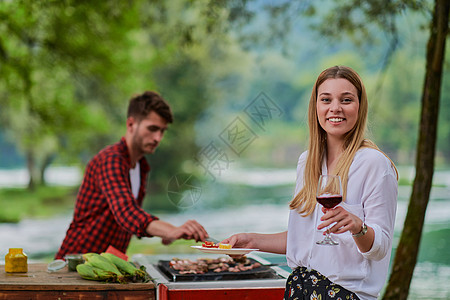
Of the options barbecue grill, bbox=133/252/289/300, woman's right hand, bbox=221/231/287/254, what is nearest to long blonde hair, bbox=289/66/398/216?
woman's right hand, bbox=221/231/287/254

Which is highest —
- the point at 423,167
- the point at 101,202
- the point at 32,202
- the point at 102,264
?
the point at 32,202

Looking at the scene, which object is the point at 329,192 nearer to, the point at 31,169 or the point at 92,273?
the point at 92,273

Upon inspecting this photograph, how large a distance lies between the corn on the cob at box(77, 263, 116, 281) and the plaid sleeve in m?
0.30

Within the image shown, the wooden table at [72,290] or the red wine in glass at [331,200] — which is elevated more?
the red wine in glass at [331,200]

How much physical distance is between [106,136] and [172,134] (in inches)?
62.0

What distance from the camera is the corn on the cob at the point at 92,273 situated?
237 cm

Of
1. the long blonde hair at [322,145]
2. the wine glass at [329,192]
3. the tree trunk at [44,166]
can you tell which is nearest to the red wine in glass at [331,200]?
the wine glass at [329,192]

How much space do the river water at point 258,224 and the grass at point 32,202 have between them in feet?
0.71

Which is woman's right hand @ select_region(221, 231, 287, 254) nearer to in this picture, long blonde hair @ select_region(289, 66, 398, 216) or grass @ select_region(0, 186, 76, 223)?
long blonde hair @ select_region(289, 66, 398, 216)

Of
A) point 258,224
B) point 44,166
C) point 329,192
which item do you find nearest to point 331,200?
point 329,192

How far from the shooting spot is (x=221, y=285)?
7.66 ft

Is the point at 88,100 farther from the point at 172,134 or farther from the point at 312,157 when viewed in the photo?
the point at 312,157

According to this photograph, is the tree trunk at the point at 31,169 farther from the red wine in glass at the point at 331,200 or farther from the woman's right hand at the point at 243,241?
the red wine in glass at the point at 331,200

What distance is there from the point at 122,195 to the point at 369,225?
→ 1.49m
